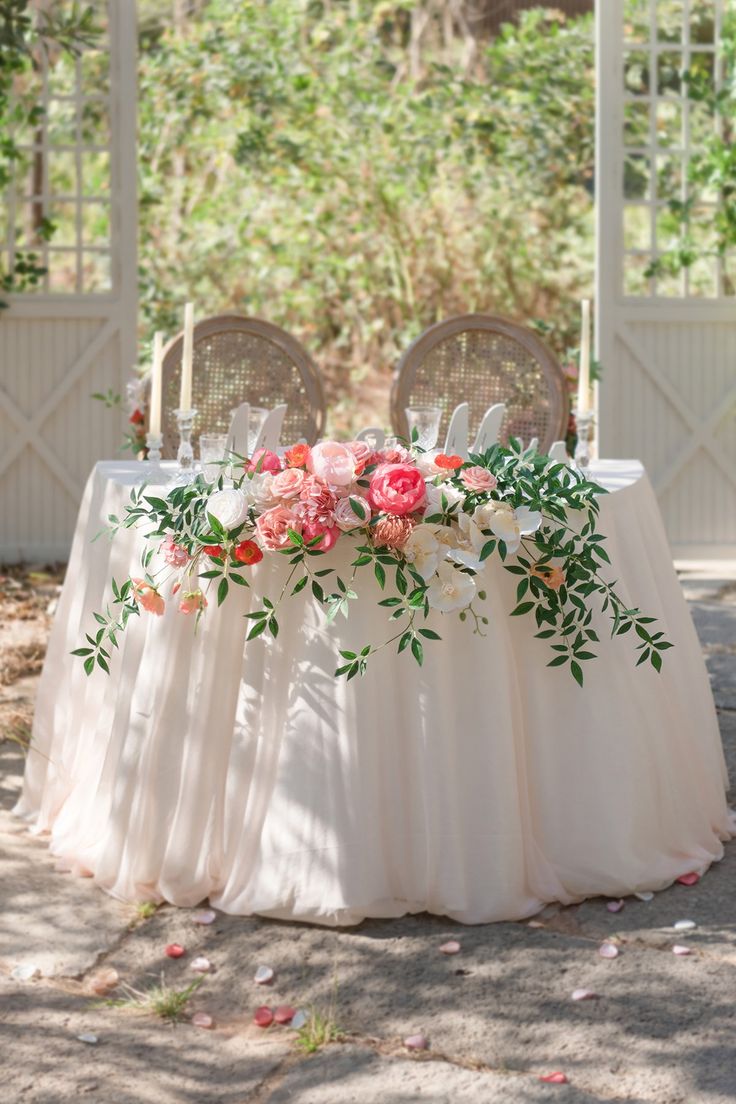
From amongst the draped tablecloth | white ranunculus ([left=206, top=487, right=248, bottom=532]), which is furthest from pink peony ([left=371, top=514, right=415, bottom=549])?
white ranunculus ([left=206, top=487, right=248, bottom=532])

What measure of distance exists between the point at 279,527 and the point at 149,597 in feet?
0.94

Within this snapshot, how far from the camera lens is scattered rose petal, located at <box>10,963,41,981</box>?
2421 mm

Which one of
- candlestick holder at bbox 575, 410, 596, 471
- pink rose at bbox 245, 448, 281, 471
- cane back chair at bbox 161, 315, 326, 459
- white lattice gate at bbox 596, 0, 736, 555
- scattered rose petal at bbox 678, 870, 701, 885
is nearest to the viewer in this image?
pink rose at bbox 245, 448, 281, 471

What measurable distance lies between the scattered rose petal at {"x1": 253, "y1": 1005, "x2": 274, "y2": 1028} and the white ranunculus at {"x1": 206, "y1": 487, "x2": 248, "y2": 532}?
0.81 m

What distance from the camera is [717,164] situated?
18.4 ft

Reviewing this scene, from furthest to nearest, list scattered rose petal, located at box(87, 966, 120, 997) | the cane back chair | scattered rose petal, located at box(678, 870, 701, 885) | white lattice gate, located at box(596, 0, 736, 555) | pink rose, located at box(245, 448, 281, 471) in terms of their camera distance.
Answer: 1. white lattice gate, located at box(596, 0, 736, 555)
2. the cane back chair
3. scattered rose petal, located at box(678, 870, 701, 885)
4. pink rose, located at box(245, 448, 281, 471)
5. scattered rose petal, located at box(87, 966, 120, 997)

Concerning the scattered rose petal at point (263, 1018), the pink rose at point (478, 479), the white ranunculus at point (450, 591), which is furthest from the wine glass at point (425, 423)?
the scattered rose petal at point (263, 1018)

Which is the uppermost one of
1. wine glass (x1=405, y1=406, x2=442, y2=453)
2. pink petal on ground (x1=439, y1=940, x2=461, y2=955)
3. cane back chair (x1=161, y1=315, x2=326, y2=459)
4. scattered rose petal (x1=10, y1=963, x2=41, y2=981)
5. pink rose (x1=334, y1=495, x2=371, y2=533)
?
cane back chair (x1=161, y1=315, x2=326, y2=459)

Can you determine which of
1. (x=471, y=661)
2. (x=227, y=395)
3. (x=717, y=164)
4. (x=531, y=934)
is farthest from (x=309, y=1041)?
(x=717, y=164)

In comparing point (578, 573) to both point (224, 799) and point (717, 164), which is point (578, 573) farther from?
point (717, 164)

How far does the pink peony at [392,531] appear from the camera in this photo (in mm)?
2459

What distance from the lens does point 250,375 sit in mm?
4031

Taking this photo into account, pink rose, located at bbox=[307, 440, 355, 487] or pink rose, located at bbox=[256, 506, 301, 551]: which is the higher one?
pink rose, located at bbox=[307, 440, 355, 487]

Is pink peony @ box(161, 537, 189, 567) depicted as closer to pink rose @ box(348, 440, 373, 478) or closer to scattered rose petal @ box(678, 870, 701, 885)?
pink rose @ box(348, 440, 373, 478)
